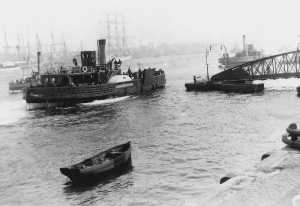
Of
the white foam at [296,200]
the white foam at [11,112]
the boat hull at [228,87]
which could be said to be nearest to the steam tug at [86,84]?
the white foam at [11,112]

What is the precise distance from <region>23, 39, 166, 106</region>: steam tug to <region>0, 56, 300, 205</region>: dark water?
2396 millimetres

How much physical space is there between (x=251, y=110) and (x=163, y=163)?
24726mm

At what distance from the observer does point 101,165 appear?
86.6 feet

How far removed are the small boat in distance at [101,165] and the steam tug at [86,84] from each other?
35100mm

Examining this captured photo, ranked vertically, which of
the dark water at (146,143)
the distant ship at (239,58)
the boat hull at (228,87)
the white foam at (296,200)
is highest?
the distant ship at (239,58)

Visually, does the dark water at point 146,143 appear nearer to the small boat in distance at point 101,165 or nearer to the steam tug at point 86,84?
the small boat in distance at point 101,165

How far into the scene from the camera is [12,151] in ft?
119

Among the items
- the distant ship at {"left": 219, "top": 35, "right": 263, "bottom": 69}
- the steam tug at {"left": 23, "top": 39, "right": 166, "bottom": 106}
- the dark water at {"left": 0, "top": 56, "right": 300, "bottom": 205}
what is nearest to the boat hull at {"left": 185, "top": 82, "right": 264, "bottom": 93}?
the dark water at {"left": 0, "top": 56, "right": 300, "bottom": 205}

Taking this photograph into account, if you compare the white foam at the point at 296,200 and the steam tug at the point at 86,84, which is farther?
the steam tug at the point at 86,84

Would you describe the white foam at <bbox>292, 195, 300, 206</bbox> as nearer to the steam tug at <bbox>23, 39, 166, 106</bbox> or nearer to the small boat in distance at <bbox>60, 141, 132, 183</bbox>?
the small boat in distance at <bbox>60, 141, 132, 183</bbox>

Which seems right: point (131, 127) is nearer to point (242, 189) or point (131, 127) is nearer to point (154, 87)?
point (242, 189)

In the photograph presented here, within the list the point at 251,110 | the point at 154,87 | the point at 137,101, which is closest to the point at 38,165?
the point at 251,110

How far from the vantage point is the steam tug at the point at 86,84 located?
62.7m

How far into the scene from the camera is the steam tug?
206 ft
